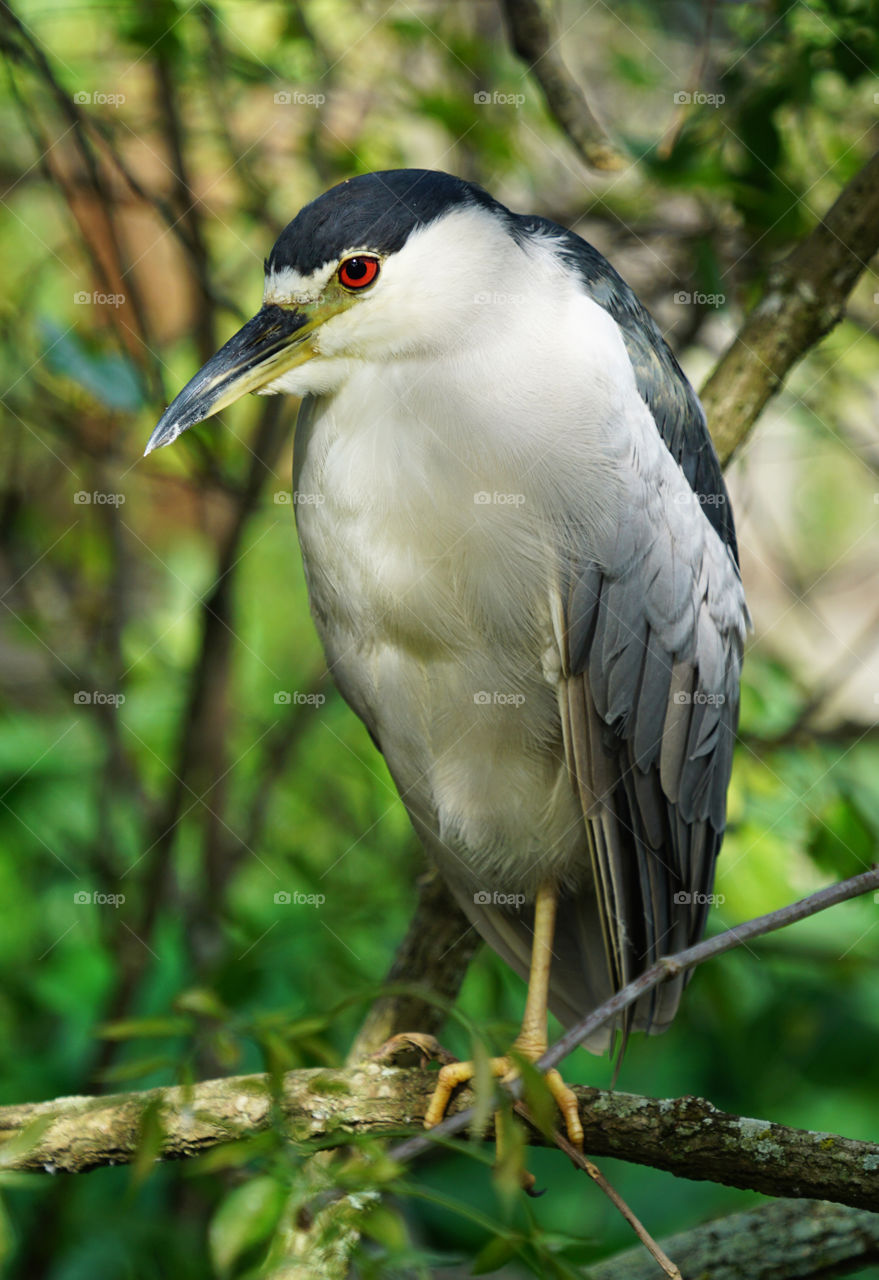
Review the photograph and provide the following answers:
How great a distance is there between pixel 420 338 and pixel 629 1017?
4.36 ft

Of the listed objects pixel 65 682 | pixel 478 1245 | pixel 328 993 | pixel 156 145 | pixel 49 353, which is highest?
pixel 156 145

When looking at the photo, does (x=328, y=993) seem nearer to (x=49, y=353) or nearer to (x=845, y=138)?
(x=49, y=353)

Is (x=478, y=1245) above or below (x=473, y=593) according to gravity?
below

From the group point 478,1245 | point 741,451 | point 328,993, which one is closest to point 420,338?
point 741,451

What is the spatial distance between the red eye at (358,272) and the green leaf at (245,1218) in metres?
1.28

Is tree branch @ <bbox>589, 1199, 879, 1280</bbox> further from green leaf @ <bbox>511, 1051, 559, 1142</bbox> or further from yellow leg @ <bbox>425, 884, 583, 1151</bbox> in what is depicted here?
green leaf @ <bbox>511, 1051, 559, 1142</bbox>

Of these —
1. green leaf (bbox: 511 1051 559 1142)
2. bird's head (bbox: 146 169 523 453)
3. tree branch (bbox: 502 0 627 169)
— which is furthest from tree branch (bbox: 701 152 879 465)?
green leaf (bbox: 511 1051 559 1142)

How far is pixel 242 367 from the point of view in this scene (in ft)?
6.01

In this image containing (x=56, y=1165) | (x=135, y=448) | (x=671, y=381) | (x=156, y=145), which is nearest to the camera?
(x=56, y=1165)

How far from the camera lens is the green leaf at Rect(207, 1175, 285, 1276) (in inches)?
48.4

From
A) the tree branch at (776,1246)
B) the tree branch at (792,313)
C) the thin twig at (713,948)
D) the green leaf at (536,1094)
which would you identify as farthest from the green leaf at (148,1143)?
the tree branch at (792,313)

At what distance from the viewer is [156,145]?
408 centimetres

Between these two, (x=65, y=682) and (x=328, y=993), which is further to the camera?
(x=65, y=682)

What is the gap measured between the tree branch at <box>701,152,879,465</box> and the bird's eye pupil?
817mm
